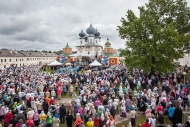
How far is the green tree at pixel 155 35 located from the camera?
18719mm

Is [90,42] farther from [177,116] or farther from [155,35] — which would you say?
[177,116]

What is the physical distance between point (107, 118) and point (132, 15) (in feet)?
54.7

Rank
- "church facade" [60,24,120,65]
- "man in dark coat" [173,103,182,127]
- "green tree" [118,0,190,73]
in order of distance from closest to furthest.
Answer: "man in dark coat" [173,103,182,127] → "green tree" [118,0,190,73] → "church facade" [60,24,120,65]

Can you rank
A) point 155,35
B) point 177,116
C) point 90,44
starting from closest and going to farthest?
point 177,116, point 155,35, point 90,44

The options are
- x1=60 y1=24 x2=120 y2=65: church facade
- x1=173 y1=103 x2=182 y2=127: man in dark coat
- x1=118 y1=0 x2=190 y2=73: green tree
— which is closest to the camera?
x1=173 y1=103 x2=182 y2=127: man in dark coat

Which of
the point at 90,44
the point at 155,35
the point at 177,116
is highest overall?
the point at 90,44

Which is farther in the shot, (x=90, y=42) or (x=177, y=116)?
(x=90, y=42)

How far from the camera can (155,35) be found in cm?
1922

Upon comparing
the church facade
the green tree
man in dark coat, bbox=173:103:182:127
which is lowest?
man in dark coat, bbox=173:103:182:127

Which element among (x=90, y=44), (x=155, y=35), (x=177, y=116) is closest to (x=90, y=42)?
(x=90, y=44)

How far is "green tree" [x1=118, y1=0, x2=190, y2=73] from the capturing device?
61.4ft

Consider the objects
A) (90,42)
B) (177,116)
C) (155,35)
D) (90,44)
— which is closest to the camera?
(177,116)

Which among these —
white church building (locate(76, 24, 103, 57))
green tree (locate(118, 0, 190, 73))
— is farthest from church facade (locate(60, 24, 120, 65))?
green tree (locate(118, 0, 190, 73))

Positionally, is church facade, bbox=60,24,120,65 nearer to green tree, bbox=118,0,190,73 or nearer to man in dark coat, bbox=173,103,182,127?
green tree, bbox=118,0,190,73
